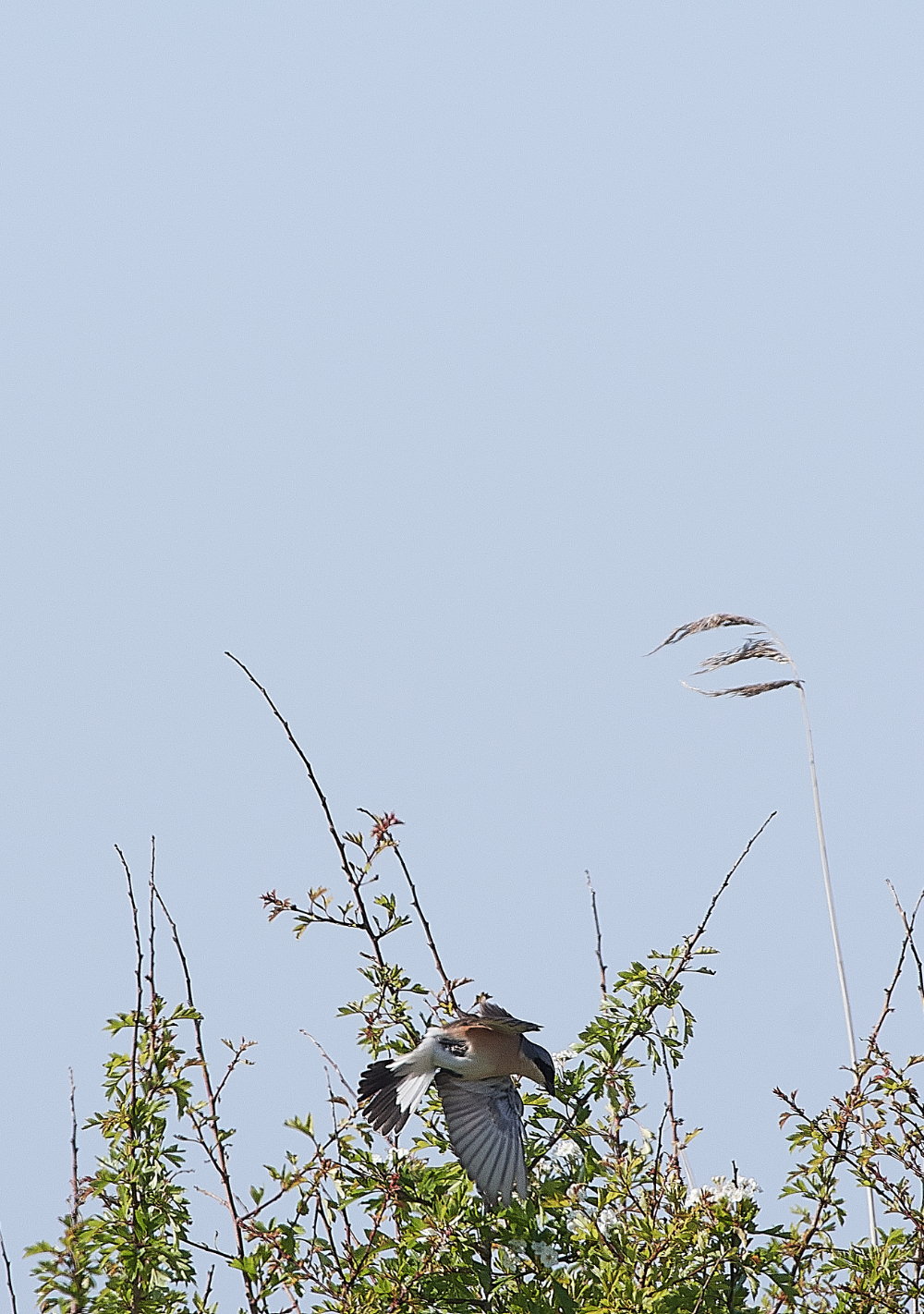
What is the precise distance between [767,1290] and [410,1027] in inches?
23.9

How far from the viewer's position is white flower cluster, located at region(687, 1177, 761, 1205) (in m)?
2.02

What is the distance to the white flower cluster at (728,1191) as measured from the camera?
6.61 feet

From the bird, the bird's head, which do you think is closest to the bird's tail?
the bird

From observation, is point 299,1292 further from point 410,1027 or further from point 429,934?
point 429,934

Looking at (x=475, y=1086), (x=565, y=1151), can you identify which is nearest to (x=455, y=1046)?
(x=475, y=1086)

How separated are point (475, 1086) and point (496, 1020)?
0.10 metres

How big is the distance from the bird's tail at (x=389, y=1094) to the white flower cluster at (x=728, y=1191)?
0.39 meters

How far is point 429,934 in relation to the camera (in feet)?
7.48

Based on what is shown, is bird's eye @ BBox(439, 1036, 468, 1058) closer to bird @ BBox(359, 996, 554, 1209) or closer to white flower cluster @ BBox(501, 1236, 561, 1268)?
bird @ BBox(359, 996, 554, 1209)

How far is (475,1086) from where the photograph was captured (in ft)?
6.84

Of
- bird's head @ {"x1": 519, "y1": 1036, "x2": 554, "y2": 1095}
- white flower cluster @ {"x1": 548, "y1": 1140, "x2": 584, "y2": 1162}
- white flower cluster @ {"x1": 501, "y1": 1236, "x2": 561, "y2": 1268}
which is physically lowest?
white flower cluster @ {"x1": 501, "y1": 1236, "x2": 561, "y2": 1268}

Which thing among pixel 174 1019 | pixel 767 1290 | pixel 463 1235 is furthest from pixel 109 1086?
pixel 767 1290

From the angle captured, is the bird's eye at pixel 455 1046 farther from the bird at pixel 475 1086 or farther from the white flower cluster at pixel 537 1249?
the white flower cluster at pixel 537 1249

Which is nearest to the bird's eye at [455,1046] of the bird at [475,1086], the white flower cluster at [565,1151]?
the bird at [475,1086]
